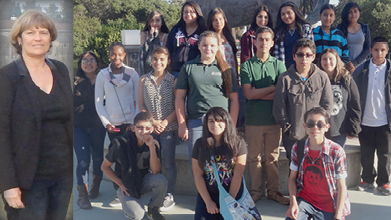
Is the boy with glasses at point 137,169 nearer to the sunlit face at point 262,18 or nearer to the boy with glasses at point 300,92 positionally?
the boy with glasses at point 300,92

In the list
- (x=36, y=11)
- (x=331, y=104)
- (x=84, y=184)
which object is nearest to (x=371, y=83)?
(x=331, y=104)

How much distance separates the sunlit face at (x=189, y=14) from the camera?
12.6ft

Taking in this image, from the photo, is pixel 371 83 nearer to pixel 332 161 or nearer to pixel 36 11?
Answer: pixel 332 161

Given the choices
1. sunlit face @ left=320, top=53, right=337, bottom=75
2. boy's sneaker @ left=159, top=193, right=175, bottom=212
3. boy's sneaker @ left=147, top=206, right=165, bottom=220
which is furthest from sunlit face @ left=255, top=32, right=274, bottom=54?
boy's sneaker @ left=147, top=206, right=165, bottom=220

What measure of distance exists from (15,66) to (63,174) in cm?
57

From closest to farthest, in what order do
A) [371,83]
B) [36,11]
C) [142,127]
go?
[36,11]
[142,127]
[371,83]

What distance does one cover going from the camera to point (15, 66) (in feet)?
5.82

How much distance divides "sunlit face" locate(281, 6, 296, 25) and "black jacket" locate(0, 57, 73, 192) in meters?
2.66

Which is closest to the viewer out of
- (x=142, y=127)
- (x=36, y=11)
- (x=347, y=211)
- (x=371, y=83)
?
(x=36, y=11)

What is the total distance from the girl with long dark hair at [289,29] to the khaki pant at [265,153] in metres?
0.86

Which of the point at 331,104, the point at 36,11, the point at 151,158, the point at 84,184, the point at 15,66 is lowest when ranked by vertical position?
the point at 84,184

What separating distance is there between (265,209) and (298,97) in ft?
Answer: 3.62

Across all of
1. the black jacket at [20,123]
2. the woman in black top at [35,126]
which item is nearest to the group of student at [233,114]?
the woman in black top at [35,126]

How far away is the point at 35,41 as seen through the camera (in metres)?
1.79
